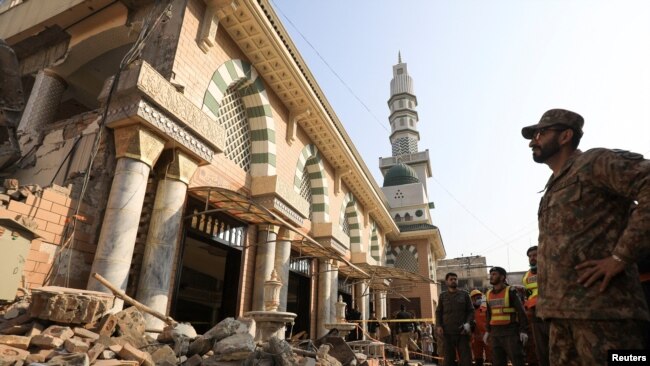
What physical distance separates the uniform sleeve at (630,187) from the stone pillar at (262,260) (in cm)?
586

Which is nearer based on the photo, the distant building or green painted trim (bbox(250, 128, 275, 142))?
green painted trim (bbox(250, 128, 275, 142))

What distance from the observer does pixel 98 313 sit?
320cm

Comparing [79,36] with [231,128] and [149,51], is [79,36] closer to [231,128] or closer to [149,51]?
[149,51]

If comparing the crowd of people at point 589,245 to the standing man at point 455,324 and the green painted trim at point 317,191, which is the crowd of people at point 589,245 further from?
the green painted trim at point 317,191

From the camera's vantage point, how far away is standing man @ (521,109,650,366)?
1589 millimetres

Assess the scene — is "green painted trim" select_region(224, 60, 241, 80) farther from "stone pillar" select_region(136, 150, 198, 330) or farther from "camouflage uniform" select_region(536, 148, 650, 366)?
"camouflage uniform" select_region(536, 148, 650, 366)

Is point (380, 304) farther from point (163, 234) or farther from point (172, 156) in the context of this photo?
point (172, 156)

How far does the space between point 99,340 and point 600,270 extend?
3440 millimetres

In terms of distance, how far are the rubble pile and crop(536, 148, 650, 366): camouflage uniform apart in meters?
2.36

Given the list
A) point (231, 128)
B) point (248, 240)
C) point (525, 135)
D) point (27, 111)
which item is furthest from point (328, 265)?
point (525, 135)

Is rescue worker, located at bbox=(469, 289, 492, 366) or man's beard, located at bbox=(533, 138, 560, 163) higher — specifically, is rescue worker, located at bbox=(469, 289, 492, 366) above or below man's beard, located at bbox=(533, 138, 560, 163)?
below

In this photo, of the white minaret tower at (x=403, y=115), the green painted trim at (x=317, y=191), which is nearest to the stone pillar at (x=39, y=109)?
the green painted trim at (x=317, y=191)

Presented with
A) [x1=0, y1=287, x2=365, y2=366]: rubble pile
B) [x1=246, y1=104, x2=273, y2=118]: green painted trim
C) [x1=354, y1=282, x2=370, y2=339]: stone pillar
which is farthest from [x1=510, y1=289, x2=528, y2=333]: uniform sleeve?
[x1=354, y1=282, x2=370, y2=339]: stone pillar

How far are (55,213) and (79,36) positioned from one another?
4901mm
